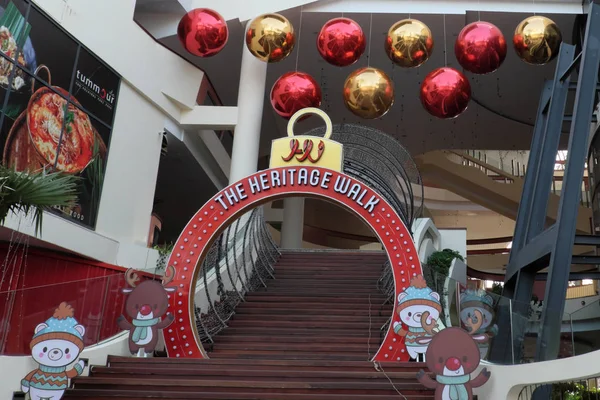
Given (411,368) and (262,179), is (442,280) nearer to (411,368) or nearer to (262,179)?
(411,368)

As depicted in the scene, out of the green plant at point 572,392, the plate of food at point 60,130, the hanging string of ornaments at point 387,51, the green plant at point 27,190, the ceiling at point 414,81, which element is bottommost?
the green plant at point 572,392

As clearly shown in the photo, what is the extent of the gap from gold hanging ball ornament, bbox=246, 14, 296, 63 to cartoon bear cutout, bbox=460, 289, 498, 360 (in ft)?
20.4

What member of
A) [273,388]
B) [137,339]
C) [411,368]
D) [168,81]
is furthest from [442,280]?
[168,81]

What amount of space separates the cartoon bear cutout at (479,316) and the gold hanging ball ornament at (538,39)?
5.60m

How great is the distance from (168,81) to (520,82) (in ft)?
36.3

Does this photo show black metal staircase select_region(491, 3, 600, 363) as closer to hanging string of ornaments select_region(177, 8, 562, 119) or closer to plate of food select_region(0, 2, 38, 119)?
hanging string of ornaments select_region(177, 8, 562, 119)

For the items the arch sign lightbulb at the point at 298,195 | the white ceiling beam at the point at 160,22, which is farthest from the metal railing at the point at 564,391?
the white ceiling beam at the point at 160,22

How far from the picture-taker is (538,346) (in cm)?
676

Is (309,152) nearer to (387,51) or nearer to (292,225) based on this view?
(387,51)

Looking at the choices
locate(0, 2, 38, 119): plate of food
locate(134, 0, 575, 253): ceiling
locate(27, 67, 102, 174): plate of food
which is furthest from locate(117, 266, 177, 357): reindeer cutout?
locate(134, 0, 575, 253): ceiling

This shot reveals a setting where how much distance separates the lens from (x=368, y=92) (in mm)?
10867

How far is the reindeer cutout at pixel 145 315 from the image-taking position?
26.0 feet

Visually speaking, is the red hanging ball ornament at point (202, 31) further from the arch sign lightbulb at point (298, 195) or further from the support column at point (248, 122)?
the arch sign lightbulb at point (298, 195)

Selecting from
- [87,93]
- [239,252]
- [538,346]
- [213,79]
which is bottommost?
[538,346]
